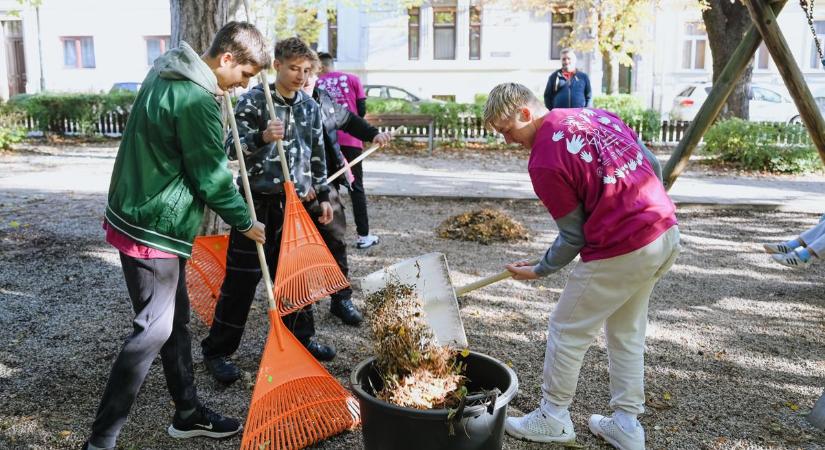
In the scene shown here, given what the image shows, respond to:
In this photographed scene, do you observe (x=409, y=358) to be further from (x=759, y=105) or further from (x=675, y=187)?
(x=759, y=105)

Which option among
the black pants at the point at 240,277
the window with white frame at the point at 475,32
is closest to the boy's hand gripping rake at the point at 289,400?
the black pants at the point at 240,277

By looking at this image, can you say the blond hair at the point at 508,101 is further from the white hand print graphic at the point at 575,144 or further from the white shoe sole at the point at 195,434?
the white shoe sole at the point at 195,434

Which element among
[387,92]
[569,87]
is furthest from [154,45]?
[569,87]

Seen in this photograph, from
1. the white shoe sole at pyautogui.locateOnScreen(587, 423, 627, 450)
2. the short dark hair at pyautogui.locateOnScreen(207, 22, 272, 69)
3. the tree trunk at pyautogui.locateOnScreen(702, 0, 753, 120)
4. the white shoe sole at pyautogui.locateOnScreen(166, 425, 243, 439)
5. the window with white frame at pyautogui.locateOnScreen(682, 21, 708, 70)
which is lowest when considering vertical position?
the white shoe sole at pyautogui.locateOnScreen(587, 423, 627, 450)

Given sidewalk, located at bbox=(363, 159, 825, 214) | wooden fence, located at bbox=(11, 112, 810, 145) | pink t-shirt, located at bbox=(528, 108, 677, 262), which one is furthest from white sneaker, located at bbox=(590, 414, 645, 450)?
wooden fence, located at bbox=(11, 112, 810, 145)

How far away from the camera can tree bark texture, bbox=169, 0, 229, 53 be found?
5.13 m

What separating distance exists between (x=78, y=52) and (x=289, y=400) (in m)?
29.5

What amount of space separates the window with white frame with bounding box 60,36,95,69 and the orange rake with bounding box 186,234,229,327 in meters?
27.5

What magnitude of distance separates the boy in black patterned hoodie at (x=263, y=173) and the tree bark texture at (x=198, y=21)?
179 cm

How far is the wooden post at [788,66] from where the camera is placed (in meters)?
4.32

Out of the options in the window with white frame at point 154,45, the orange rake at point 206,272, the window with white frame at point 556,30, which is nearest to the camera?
the orange rake at point 206,272

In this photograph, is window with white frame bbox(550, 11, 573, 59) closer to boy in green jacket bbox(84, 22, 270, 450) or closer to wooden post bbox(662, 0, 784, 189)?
wooden post bbox(662, 0, 784, 189)

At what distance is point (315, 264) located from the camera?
358 centimetres

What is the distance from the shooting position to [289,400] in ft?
9.68
